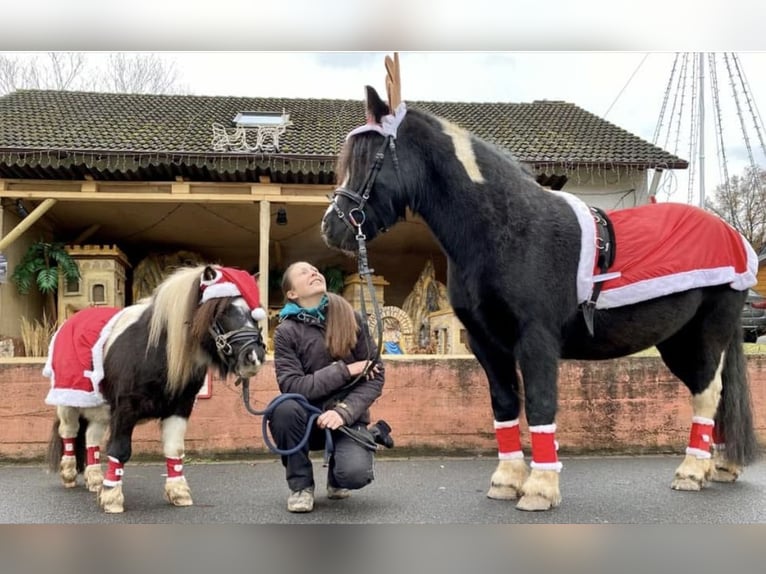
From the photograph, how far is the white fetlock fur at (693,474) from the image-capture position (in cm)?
330

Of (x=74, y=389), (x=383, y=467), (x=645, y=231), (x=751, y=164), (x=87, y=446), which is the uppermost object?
(x=751, y=164)

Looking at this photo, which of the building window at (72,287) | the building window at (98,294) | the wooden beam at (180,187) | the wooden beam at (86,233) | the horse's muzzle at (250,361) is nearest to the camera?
the horse's muzzle at (250,361)

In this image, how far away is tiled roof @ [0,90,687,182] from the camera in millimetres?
5414

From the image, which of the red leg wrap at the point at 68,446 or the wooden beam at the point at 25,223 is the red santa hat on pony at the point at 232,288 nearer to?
the red leg wrap at the point at 68,446

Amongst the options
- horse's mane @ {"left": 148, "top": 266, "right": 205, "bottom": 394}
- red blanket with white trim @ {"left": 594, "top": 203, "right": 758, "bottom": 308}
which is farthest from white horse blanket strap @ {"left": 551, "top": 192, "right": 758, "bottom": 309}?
horse's mane @ {"left": 148, "top": 266, "right": 205, "bottom": 394}

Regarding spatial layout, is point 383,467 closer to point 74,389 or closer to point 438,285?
point 74,389

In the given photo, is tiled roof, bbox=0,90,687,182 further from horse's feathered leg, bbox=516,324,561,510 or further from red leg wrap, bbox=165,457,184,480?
red leg wrap, bbox=165,457,184,480

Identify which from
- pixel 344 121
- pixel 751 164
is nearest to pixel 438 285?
pixel 344 121

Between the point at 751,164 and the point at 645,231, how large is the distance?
993mm

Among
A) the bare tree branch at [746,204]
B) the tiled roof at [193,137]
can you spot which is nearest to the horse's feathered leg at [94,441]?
the tiled roof at [193,137]

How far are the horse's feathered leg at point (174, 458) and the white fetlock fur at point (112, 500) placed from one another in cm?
24

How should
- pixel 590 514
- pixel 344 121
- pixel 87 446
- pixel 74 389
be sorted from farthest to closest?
1. pixel 344 121
2. pixel 87 446
3. pixel 74 389
4. pixel 590 514

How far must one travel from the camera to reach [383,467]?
4.40 metres
